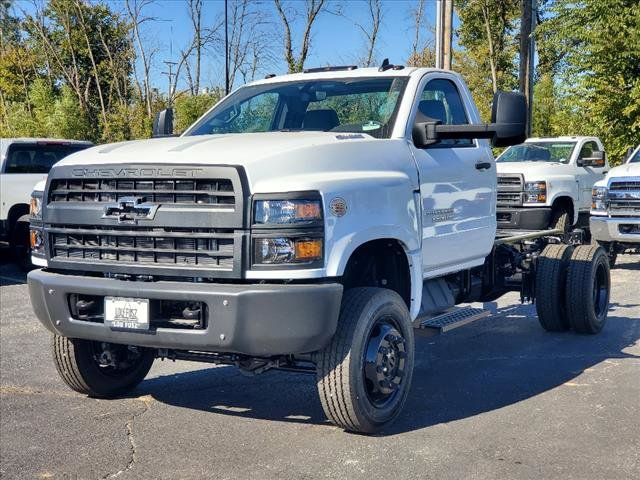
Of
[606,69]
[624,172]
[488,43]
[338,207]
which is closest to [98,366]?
[338,207]

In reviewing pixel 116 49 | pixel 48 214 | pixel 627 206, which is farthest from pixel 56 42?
pixel 48 214

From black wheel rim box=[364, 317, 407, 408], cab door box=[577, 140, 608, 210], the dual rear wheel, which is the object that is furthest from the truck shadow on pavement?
cab door box=[577, 140, 608, 210]

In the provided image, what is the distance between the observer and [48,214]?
5004mm

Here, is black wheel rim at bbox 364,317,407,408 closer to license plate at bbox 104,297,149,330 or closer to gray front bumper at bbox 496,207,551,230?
license plate at bbox 104,297,149,330

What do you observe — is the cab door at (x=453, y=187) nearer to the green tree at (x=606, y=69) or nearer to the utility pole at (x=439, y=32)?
the green tree at (x=606, y=69)

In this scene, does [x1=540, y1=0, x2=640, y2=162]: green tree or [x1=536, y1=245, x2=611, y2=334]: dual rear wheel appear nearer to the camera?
[x1=536, y1=245, x2=611, y2=334]: dual rear wheel

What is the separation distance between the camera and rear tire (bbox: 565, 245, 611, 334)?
25.0 ft

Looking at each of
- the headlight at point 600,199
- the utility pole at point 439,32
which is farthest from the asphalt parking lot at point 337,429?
the utility pole at point 439,32

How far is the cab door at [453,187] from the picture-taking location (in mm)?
5598

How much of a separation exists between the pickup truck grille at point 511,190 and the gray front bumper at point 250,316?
9.74m

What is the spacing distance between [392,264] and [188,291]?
1.51m

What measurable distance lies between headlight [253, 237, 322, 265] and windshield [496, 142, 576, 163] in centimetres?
1123

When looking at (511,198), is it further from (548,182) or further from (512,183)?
(548,182)

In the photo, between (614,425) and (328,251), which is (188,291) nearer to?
(328,251)
